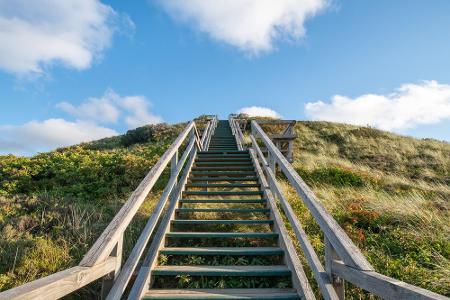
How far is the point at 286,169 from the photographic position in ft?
14.4

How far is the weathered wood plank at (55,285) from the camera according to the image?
5.62 ft

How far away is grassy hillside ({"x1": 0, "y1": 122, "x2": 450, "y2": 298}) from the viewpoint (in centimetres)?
436

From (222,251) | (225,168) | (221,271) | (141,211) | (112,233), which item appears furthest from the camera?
(225,168)

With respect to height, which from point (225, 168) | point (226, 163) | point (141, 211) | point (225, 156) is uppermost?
point (225, 156)

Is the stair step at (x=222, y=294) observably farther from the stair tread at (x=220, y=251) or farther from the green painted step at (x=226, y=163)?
the green painted step at (x=226, y=163)

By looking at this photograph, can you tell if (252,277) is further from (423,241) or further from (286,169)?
(423,241)

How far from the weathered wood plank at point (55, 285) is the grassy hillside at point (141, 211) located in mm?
1728

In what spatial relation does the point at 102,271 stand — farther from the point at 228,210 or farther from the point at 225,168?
the point at 225,168

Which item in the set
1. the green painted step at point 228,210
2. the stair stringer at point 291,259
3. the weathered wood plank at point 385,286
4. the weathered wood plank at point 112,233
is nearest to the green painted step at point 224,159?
the stair stringer at point 291,259

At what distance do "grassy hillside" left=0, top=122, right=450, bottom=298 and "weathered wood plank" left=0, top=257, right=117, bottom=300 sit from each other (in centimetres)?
173

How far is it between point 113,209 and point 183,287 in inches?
134

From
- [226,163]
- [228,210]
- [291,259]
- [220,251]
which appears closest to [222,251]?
[220,251]

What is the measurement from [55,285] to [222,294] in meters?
1.88

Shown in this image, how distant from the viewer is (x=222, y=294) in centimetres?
340
